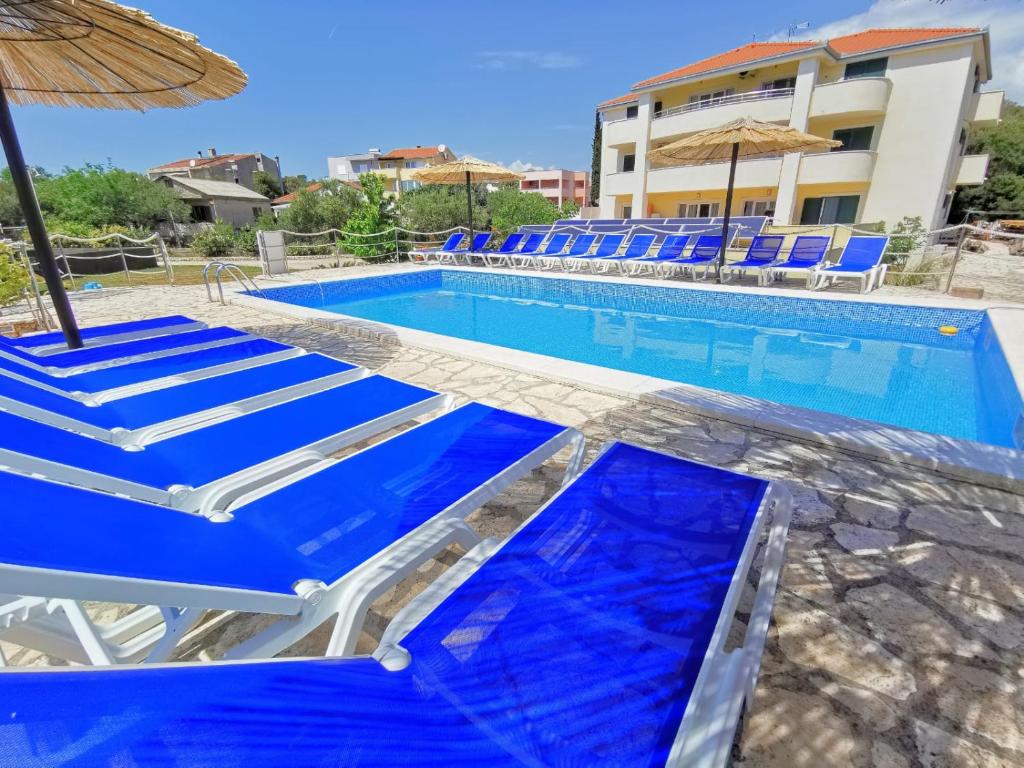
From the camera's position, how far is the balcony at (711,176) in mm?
17391

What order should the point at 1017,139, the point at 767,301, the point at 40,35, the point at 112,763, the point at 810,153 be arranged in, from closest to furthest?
1. the point at 112,763
2. the point at 40,35
3. the point at 767,301
4. the point at 810,153
5. the point at 1017,139

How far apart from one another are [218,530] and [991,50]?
26870mm

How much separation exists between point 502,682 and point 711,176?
805 inches

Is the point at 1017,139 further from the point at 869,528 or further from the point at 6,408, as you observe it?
the point at 6,408

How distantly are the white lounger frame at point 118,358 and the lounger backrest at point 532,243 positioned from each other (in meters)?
9.92

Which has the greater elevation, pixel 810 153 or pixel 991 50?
pixel 991 50

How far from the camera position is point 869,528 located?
7.49ft

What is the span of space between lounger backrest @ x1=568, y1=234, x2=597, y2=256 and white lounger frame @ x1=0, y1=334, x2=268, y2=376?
936 centimetres

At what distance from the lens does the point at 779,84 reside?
18.5 m

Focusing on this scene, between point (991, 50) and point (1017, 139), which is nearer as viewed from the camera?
point (991, 50)

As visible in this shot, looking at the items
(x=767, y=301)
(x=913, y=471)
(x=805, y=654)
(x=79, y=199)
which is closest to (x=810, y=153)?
(x=767, y=301)

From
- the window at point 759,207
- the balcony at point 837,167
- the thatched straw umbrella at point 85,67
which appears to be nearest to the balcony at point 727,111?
the balcony at point 837,167

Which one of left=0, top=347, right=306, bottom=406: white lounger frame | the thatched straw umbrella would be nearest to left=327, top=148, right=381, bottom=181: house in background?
the thatched straw umbrella

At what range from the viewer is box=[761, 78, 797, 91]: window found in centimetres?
1831
